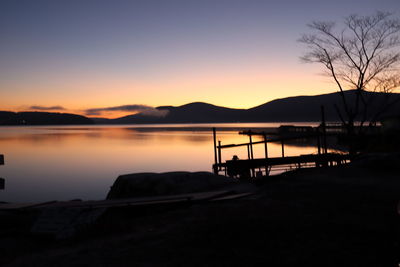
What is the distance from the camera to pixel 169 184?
42.2ft

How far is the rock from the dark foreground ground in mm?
2635

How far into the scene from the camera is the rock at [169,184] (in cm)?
1274

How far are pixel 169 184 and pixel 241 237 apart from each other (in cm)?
652

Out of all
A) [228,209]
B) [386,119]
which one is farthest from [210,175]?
[386,119]

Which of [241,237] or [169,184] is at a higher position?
[169,184]

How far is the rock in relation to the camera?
41.8ft

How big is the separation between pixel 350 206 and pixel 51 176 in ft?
98.5

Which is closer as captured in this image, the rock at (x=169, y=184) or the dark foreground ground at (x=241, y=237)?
the dark foreground ground at (x=241, y=237)

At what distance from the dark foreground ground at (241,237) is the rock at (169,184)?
8.64 feet

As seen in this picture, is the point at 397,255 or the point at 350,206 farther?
the point at 350,206

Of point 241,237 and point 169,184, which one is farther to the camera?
point 169,184

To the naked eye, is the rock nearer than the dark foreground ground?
No

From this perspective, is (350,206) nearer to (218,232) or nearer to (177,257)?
(218,232)

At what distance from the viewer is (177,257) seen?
5785mm
